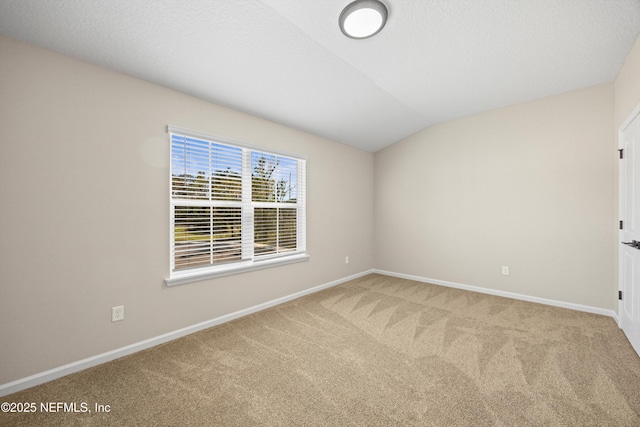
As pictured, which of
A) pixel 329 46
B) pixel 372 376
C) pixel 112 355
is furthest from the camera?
pixel 329 46

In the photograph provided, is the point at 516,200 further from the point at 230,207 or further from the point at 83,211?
the point at 83,211

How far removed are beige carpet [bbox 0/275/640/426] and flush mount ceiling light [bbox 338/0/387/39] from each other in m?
2.70

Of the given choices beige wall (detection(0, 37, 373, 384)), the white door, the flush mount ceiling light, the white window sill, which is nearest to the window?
the white window sill

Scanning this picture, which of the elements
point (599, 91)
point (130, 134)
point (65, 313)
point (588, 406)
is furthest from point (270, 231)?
point (599, 91)

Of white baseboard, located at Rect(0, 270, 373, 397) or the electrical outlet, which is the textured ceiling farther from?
white baseboard, located at Rect(0, 270, 373, 397)

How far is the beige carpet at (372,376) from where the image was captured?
5.22 ft

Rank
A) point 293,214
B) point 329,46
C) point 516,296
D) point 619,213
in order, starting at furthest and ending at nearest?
point 293,214 → point 516,296 → point 619,213 → point 329,46

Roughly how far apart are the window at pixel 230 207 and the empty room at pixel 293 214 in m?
0.03

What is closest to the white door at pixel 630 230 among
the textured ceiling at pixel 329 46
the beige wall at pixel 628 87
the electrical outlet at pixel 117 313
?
the beige wall at pixel 628 87

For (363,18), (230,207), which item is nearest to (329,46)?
(363,18)

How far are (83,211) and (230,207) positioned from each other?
1.30m

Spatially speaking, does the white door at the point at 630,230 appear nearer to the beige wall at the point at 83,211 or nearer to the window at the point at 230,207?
the window at the point at 230,207

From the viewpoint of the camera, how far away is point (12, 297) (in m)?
1.82

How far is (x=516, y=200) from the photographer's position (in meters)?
3.67
